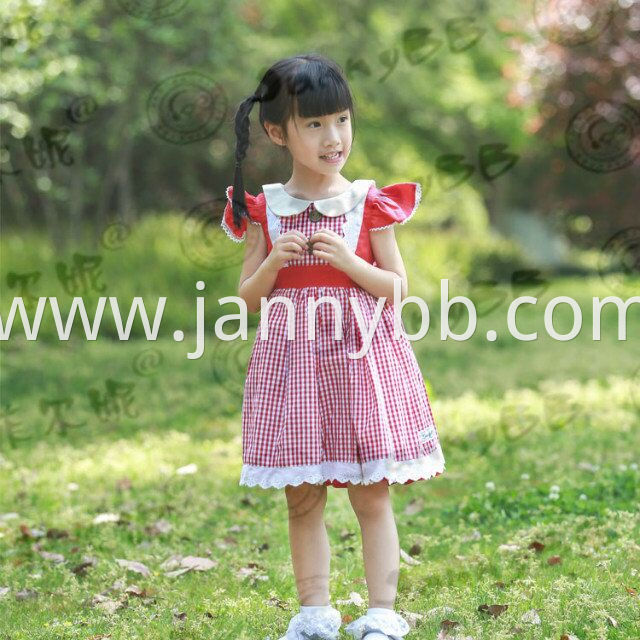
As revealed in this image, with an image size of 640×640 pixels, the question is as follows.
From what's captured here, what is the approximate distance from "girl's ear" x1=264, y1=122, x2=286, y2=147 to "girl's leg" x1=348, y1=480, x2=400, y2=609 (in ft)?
3.03

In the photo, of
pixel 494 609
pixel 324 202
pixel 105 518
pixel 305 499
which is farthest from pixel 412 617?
pixel 105 518

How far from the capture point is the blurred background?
3.47 meters

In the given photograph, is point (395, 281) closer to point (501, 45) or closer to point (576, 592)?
point (576, 592)

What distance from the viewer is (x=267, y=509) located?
440 cm

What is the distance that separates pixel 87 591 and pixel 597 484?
2.04m

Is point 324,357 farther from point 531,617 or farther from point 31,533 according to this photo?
point 31,533

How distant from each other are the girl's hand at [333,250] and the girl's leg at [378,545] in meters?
0.58

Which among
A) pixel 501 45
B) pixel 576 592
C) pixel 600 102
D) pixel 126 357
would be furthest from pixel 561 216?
pixel 576 592

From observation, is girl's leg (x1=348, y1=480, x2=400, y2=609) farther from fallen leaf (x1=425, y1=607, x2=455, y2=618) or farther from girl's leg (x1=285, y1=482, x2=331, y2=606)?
fallen leaf (x1=425, y1=607, x2=455, y2=618)

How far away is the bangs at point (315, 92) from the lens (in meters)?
2.78

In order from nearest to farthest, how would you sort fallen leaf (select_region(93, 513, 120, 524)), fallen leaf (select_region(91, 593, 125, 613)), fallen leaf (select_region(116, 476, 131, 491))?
fallen leaf (select_region(91, 593, 125, 613))
fallen leaf (select_region(93, 513, 120, 524))
fallen leaf (select_region(116, 476, 131, 491))

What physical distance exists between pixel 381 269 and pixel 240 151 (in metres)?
0.49

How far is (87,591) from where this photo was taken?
348 cm

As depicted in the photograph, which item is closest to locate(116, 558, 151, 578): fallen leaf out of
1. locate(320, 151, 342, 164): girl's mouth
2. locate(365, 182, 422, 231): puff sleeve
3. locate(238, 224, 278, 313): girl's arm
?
locate(238, 224, 278, 313): girl's arm
